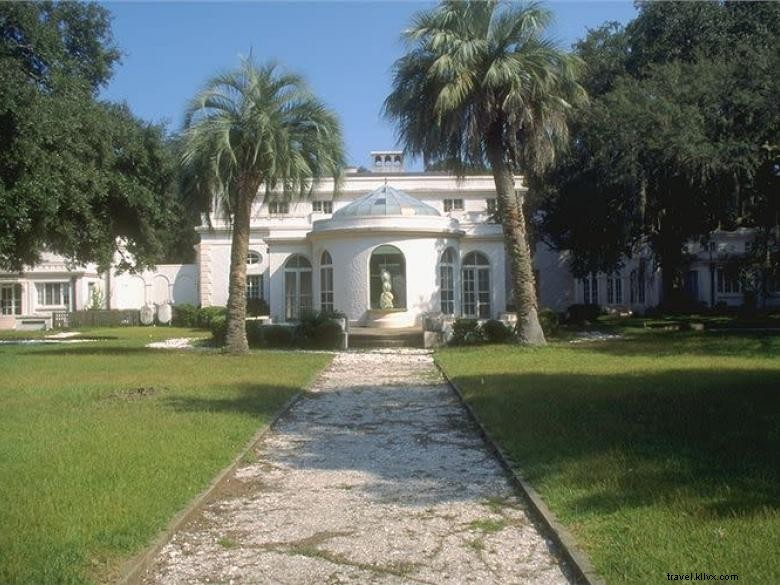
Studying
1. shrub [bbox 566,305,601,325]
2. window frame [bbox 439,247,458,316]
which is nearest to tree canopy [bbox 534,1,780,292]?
shrub [bbox 566,305,601,325]

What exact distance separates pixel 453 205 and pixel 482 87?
903 inches

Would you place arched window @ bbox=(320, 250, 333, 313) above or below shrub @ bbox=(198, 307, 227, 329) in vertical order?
above

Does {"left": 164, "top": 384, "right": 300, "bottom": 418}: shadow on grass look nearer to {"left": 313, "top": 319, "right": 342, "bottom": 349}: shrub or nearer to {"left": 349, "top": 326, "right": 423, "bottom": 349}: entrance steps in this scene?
{"left": 313, "top": 319, "right": 342, "bottom": 349}: shrub

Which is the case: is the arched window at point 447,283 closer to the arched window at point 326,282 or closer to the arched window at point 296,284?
the arched window at point 326,282

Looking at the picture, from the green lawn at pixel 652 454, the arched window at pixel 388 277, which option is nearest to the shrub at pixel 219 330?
the arched window at pixel 388 277

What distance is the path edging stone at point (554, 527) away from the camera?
5266 mm

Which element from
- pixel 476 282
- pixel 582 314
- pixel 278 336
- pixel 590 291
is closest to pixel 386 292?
pixel 278 336

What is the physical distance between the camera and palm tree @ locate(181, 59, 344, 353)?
21.5 meters

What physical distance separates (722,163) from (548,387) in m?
12.9

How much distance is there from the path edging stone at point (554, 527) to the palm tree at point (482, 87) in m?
13.9

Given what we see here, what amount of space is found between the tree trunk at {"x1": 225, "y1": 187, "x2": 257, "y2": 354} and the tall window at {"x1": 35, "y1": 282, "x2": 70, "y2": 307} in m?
28.1

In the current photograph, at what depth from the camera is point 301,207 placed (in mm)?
44938

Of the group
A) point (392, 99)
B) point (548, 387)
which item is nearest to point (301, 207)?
point (392, 99)

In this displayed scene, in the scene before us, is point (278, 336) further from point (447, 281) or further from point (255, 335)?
point (447, 281)
